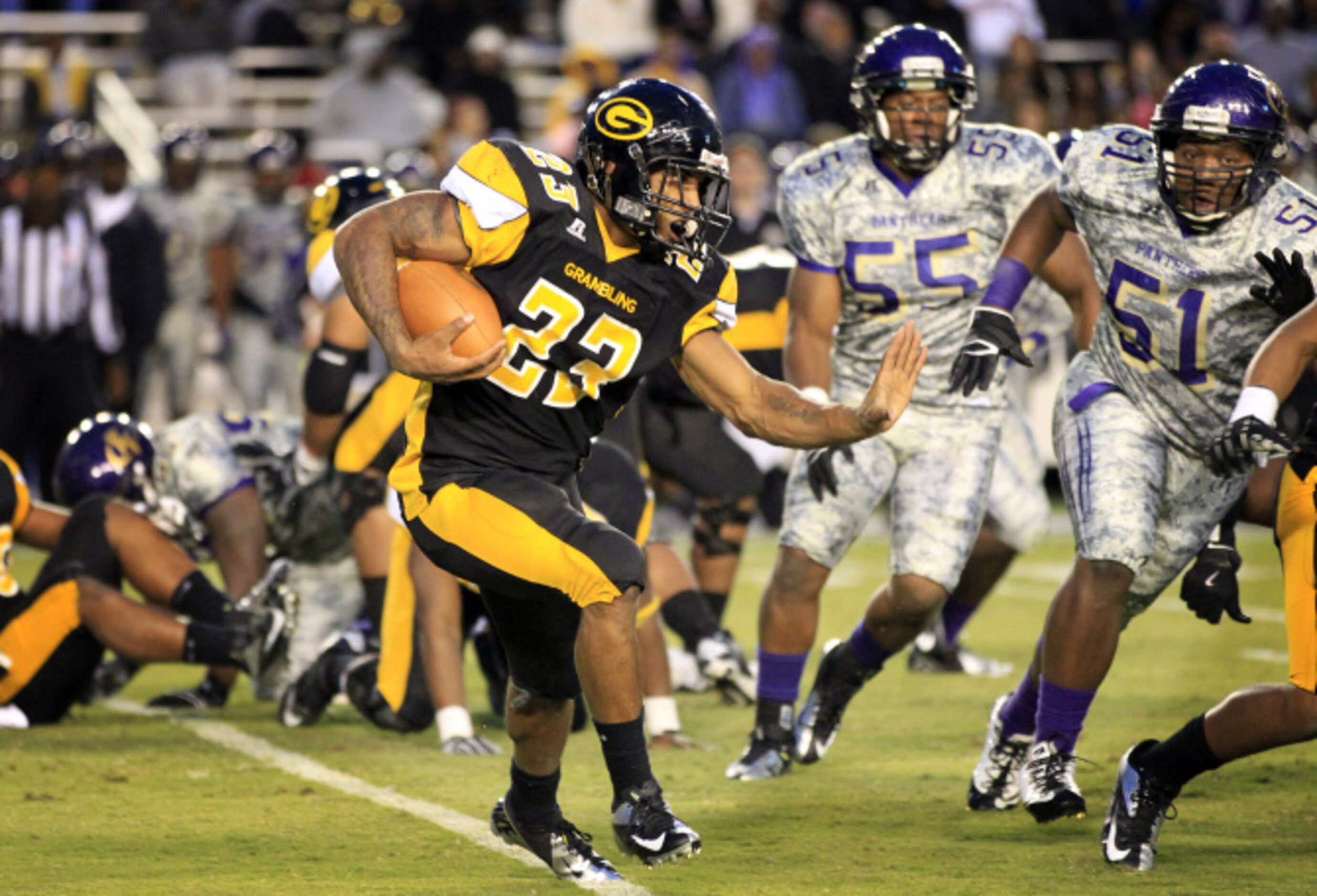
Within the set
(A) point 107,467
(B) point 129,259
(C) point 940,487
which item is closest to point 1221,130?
(C) point 940,487

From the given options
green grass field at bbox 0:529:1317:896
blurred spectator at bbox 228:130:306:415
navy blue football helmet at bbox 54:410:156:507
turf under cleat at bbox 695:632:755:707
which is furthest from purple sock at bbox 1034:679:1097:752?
blurred spectator at bbox 228:130:306:415

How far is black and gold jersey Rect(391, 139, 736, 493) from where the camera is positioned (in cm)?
411

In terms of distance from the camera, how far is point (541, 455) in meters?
4.24

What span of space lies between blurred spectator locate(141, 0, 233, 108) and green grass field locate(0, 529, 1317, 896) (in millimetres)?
8138

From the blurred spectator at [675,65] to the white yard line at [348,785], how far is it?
23.5 ft

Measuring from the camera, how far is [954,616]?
23.5ft

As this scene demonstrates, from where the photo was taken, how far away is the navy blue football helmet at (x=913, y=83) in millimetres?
5543

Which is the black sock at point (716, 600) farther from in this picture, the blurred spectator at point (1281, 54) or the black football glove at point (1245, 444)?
the blurred spectator at point (1281, 54)

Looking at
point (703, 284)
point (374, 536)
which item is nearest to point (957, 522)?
point (703, 284)

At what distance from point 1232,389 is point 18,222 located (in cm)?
817

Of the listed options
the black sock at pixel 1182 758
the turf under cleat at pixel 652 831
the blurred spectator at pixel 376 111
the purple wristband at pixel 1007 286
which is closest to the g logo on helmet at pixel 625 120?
the purple wristband at pixel 1007 286

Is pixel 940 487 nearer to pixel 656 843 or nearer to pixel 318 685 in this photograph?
pixel 656 843

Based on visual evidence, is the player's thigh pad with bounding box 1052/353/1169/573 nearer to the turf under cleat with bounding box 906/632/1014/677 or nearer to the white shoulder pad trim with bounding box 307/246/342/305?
the turf under cleat with bounding box 906/632/1014/677

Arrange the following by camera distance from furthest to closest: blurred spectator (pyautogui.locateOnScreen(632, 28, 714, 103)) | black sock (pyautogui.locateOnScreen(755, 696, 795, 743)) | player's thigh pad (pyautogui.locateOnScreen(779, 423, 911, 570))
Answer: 1. blurred spectator (pyautogui.locateOnScreen(632, 28, 714, 103))
2. black sock (pyautogui.locateOnScreen(755, 696, 795, 743))
3. player's thigh pad (pyautogui.locateOnScreen(779, 423, 911, 570))
